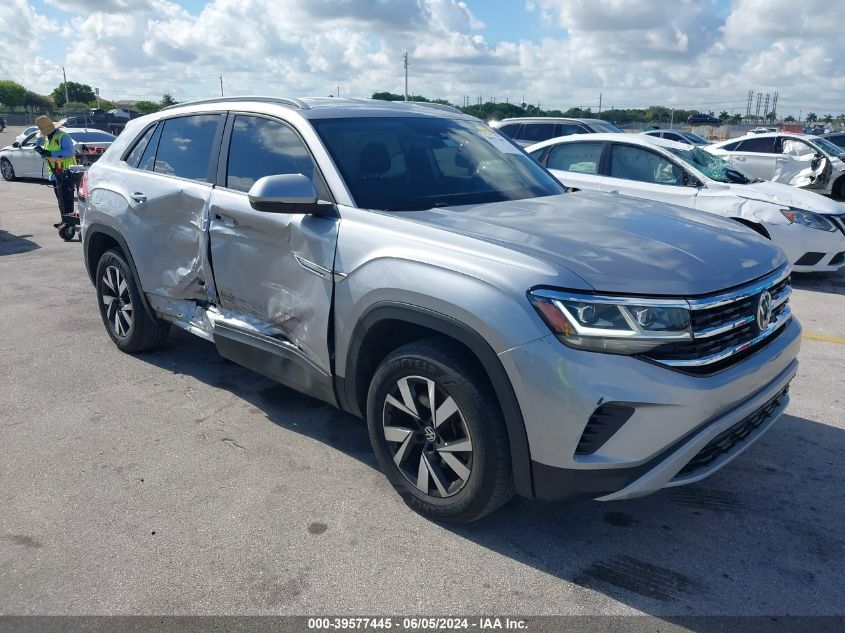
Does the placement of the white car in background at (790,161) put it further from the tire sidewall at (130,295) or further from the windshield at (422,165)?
the tire sidewall at (130,295)

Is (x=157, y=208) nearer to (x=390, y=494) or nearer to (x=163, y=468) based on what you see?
(x=163, y=468)

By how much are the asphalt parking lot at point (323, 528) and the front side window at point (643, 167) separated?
13.1 feet

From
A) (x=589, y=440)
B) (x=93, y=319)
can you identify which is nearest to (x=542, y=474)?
(x=589, y=440)

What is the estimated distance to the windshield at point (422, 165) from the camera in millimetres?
3598

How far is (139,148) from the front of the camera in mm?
5164

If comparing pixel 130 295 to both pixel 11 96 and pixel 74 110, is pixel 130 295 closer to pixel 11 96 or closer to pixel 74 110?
pixel 74 110

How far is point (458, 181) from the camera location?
12.7 feet

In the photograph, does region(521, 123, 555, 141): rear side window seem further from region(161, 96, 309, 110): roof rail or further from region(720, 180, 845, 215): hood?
region(161, 96, 309, 110): roof rail

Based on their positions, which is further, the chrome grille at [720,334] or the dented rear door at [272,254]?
the dented rear door at [272,254]

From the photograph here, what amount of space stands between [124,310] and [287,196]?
2629mm

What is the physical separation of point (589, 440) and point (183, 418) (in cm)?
273

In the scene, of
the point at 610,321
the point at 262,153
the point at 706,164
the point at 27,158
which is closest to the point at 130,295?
the point at 262,153

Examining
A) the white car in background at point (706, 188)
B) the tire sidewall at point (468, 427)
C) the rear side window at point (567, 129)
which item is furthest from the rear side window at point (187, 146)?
the rear side window at point (567, 129)

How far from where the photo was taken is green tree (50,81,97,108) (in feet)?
378
